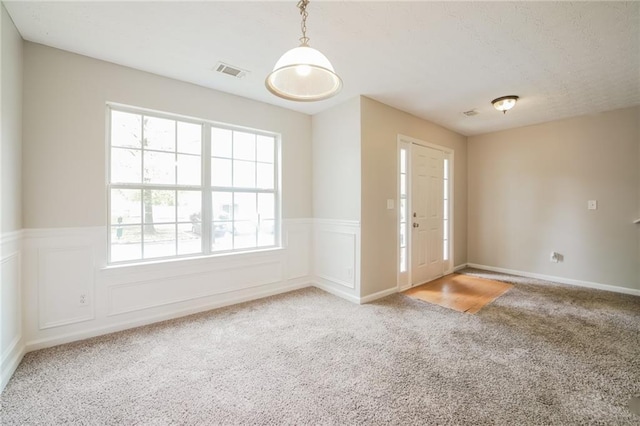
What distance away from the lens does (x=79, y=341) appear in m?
2.38

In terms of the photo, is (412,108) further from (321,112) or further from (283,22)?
(283,22)

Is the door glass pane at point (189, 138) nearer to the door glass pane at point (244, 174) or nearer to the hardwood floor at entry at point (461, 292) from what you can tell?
the door glass pane at point (244, 174)

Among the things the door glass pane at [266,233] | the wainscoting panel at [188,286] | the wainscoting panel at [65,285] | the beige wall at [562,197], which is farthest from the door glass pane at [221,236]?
the beige wall at [562,197]

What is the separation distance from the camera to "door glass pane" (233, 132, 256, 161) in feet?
11.3

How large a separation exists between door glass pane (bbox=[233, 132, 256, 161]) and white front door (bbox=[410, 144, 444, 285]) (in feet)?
7.47

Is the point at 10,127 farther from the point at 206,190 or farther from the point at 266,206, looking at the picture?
the point at 266,206

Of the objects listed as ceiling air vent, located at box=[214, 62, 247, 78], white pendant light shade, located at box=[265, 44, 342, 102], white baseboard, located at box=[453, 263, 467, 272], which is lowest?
white baseboard, located at box=[453, 263, 467, 272]

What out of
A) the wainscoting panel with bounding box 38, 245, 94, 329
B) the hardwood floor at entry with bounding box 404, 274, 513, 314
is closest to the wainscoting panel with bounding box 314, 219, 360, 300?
the hardwood floor at entry with bounding box 404, 274, 513, 314

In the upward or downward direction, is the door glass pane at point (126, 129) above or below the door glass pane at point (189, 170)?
above

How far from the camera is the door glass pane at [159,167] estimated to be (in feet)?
9.28

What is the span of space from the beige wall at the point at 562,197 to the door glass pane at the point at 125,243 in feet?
17.6

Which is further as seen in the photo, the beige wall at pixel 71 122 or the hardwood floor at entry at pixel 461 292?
the hardwood floor at entry at pixel 461 292

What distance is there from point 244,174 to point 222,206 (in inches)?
20.0

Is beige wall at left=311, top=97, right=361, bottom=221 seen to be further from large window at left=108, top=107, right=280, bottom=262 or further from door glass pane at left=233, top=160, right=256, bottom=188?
door glass pane at left=233, top=160, right=256, bottom=188
